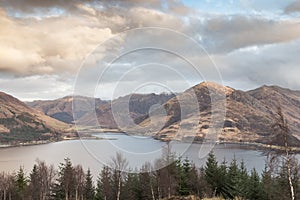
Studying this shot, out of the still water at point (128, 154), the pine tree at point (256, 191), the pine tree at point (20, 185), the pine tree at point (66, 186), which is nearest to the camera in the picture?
the still water at point (128, 154)

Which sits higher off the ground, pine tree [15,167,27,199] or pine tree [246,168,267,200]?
pine tree [246,168,267,200]

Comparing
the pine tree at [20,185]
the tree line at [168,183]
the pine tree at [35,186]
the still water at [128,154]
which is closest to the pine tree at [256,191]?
the tree line at [168,183]

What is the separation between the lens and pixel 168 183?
137 ft

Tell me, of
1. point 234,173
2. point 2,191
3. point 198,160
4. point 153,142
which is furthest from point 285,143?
point 198,160

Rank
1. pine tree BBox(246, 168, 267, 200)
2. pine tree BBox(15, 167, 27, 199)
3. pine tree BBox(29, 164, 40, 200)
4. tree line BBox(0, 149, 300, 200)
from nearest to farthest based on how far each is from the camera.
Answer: tree line BBox(0, 149, 300, 200) → pine tree BBox(246, 168, 267, 200) → pine tree BBox(29, 164, 40, 200) → pine tree BBox(15, 167, 27, 199)

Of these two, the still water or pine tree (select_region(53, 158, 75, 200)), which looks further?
pine tree (select_region(53, 158, 75, 200))

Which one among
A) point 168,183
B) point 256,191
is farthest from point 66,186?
point 256,191

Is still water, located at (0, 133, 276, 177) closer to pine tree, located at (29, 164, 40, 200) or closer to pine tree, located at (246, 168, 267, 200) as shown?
pine tree, located at (246, 168, 267, 200)

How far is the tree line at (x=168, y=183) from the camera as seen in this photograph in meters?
34.6

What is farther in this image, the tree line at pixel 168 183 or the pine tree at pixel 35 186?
the pine tree at pixel 35 186

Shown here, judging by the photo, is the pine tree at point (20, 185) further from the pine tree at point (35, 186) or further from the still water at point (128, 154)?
the still water at point (128, 154)

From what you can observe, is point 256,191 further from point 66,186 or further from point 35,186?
point 35,186

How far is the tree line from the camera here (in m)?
34.6

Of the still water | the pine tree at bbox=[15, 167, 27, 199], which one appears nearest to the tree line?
the pine tree at bbox=[15, 167, 27, 199]
